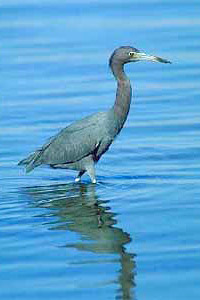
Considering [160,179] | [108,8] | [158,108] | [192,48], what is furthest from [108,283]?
[108,8]

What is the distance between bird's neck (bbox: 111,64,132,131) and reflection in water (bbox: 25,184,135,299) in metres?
0.80

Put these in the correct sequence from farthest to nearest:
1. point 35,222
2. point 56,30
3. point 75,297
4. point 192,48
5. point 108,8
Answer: point 108,8, point 56,30, point 192,48, point 35,222, point 75,297

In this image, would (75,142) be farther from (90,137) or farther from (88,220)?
(88,220)

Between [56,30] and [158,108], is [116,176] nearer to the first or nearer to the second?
[158,108]

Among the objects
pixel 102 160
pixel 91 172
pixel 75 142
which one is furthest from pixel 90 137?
pixel 102 160

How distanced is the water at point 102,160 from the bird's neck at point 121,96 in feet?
1.83

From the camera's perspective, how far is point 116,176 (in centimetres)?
1351

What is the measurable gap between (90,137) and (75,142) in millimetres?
178

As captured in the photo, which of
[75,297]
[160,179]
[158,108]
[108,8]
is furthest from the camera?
[108,8]

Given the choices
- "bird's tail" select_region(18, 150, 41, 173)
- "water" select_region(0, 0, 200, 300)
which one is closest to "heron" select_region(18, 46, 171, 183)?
"bird's tail" select_region(18, 150, 41, 173)

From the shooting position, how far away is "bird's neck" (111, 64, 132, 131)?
44.7ft

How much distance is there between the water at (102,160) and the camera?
407 inches

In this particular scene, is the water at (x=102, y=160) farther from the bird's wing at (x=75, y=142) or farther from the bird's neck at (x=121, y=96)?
the bird's neck at (x=121, y=96)

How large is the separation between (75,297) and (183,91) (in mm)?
6975
